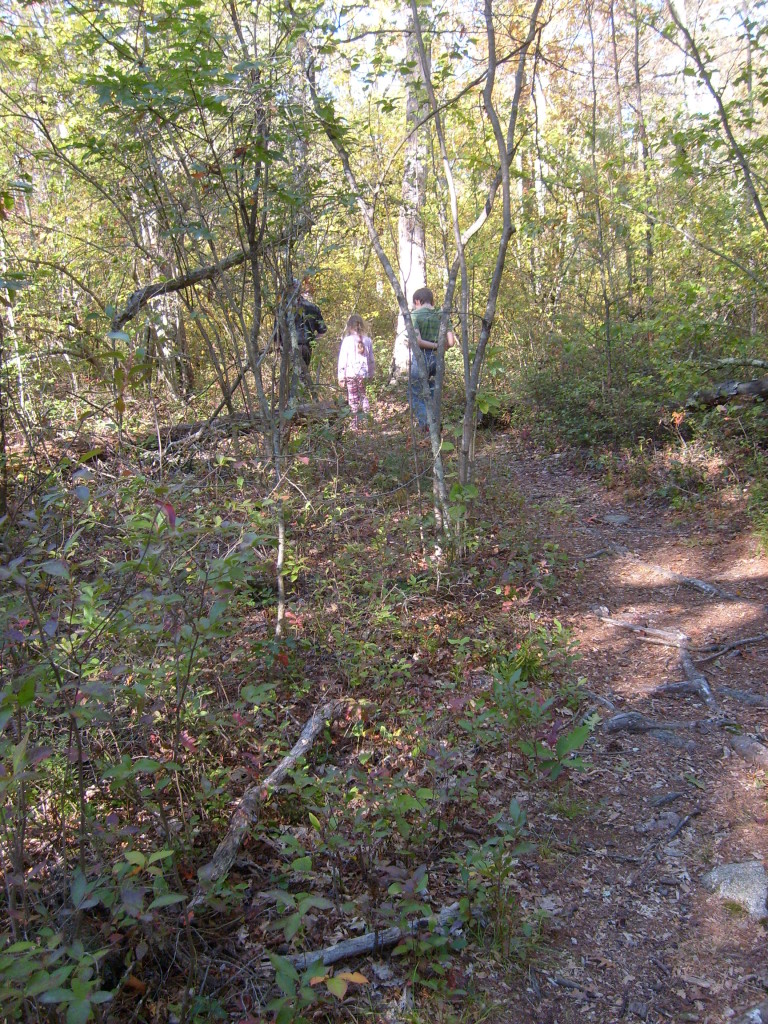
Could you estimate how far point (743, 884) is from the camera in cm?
278

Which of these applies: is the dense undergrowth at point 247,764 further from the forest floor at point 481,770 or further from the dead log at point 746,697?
the dead log at point 746,697

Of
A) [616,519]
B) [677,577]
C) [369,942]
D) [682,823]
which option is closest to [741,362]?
[616,519]

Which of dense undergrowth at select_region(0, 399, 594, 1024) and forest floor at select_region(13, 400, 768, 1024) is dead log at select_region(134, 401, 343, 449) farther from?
dense undergrowth at select_region(0, 399, 594, 1024)

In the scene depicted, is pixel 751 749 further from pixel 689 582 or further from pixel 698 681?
pixel 689 582

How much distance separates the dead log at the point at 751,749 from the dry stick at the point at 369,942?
182cm

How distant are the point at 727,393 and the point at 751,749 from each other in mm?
4715

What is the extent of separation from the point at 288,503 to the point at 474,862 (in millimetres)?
3567

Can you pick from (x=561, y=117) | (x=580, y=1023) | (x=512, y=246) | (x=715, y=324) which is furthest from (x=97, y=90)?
(x=561, y=117)

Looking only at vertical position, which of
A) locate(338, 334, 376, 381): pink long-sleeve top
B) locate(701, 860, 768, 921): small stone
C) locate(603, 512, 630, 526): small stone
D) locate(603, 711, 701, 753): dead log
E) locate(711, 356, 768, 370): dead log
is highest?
locate(338, 334, 376, 381): pink long-sleeve top

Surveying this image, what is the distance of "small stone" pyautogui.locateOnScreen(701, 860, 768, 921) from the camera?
2688 millimetres

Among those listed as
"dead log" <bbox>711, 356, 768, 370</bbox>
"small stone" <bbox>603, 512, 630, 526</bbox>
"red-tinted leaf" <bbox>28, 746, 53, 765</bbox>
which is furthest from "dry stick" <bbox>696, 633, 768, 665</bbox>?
"red-tinted leaf" <bbox>28, 746, 53, 765</bbox>

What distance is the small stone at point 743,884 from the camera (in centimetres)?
269

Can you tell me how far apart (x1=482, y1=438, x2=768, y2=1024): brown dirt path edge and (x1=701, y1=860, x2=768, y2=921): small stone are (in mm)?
42

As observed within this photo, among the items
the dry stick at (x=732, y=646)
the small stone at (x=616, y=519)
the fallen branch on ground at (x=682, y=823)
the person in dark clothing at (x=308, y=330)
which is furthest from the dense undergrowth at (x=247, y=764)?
the person in dark clothing at (x=308, y=330)
